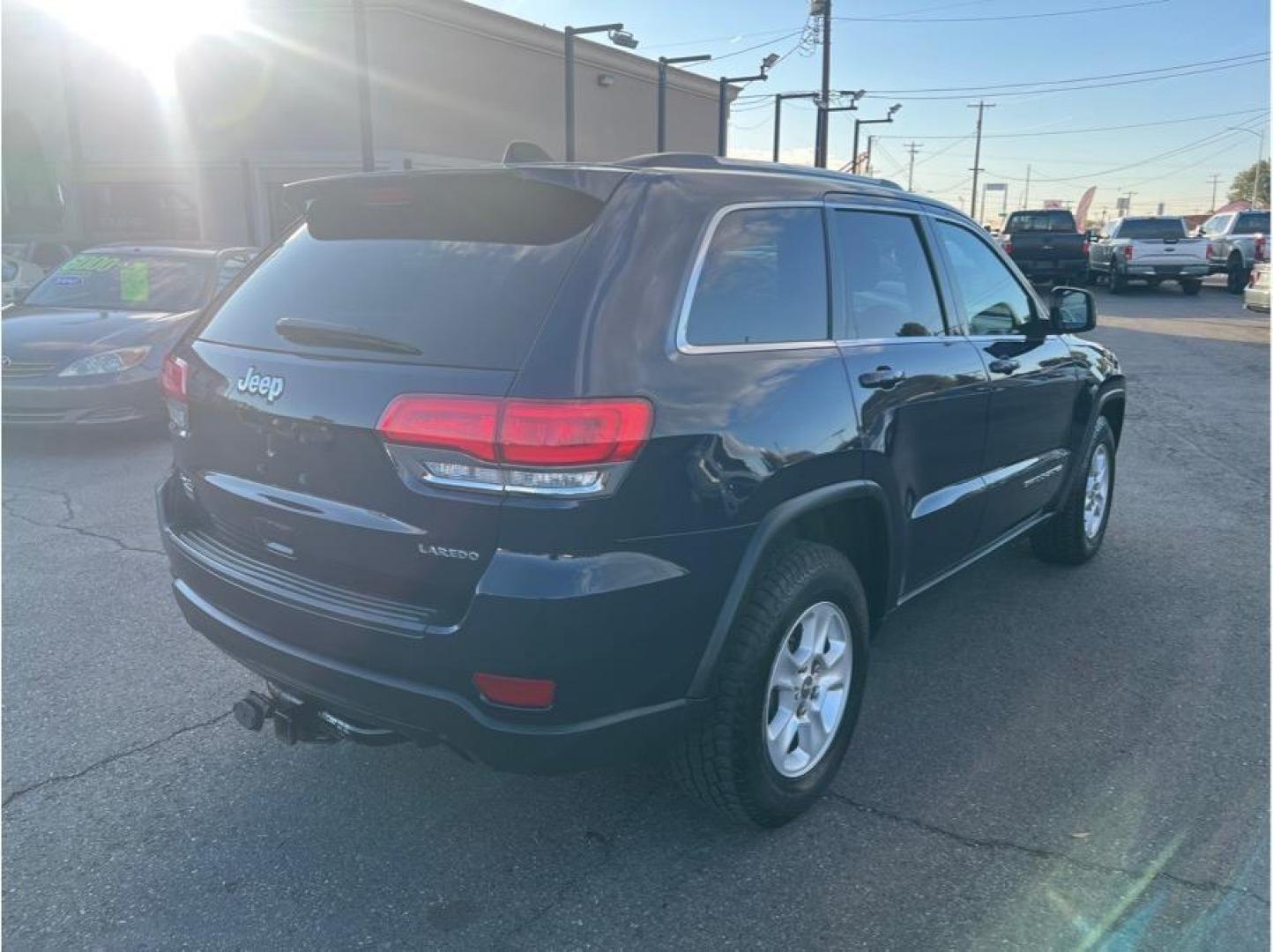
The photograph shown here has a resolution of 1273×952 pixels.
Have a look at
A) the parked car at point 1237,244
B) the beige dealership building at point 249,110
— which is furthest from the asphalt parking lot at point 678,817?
the parked car at point 1237,244

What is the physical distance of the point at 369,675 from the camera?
2.36 meters

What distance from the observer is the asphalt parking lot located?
247 cm

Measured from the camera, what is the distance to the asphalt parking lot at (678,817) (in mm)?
2471

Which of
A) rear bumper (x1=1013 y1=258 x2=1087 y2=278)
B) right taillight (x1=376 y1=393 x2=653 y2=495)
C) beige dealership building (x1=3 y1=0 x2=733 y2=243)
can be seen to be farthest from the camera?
rear bumper (x1=1013 y1=258 x2=1087 y2=278)

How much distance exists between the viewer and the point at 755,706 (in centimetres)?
257

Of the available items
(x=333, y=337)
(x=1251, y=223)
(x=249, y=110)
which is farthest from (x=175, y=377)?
(x=1251, y=223)

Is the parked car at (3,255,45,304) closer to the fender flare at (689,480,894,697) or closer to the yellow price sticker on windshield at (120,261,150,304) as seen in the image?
the yellow price sticker on windshield at (120,261,150,304)

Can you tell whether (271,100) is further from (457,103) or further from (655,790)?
(655,790)

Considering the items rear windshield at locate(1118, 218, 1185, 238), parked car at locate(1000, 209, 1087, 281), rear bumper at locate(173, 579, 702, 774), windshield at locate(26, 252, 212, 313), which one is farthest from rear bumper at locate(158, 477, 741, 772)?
rear windshield at locate(1118, 218, 1185, 238)

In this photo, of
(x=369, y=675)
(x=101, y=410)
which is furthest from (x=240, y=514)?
(x=101, y=410)

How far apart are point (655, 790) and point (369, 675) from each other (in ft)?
3.65

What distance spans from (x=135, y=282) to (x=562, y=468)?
299 inches

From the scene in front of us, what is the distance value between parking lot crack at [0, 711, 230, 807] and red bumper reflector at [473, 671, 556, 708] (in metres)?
1.66

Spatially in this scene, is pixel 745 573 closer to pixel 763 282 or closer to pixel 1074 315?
pixel 763 282
